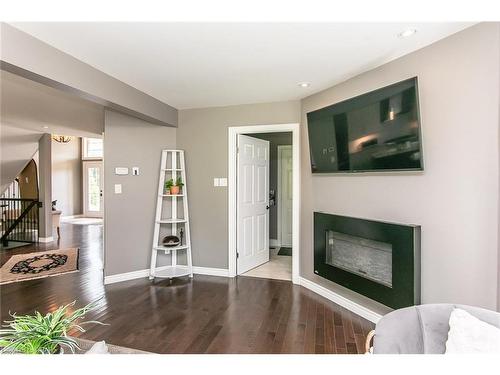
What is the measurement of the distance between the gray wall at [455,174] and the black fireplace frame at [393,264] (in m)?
0.09

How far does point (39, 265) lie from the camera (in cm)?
461

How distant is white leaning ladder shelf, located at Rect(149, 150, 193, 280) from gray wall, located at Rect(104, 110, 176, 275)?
0.12m

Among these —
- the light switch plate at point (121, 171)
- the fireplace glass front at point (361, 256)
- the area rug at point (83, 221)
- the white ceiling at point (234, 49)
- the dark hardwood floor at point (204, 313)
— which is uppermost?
the white ceiling at point (234, 49)

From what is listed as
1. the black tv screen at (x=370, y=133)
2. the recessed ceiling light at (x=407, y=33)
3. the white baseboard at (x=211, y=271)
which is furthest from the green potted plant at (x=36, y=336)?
the white baseboard at (x=211, y=271)

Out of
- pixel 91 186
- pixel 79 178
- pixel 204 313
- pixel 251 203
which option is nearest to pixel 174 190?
pixel 251 203

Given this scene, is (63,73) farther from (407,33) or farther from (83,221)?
(83,221)

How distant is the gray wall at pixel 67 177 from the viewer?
1069 centimetres

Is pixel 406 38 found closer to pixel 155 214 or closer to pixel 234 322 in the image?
pixel 234 322

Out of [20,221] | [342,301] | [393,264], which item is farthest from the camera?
[20,221]

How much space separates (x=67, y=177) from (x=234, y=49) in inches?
435

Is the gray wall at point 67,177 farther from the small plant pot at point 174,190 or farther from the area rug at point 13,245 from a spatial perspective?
the small plant pot at point 174,190

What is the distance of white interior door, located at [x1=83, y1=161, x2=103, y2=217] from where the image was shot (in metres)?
11.3

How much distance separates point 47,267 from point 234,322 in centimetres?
345

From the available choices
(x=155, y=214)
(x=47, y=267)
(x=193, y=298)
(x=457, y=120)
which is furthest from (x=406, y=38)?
(x=47, y=267)
